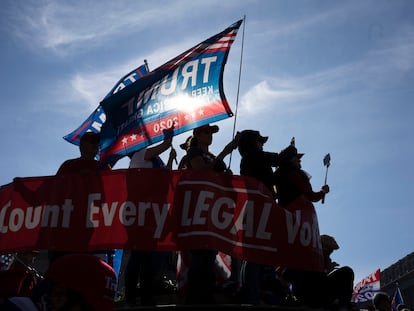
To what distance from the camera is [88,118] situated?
495 inches

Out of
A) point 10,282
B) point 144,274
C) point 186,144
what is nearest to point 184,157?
point 186,144

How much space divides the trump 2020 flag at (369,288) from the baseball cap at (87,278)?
49.5 ft

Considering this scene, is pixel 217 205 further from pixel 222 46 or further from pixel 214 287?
pixel 222 46

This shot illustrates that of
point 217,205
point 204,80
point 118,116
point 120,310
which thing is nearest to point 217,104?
point 204,80

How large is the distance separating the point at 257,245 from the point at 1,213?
311cm

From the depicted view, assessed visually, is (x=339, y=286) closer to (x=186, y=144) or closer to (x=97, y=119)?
(x=186, y=144)

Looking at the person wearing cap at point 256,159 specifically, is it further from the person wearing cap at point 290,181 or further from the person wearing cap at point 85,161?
the person wearing cap at point 85,161

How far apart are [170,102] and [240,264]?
9.23 ft

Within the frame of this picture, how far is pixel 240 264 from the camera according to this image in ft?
24.0

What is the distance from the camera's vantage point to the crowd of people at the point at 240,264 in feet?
21.9

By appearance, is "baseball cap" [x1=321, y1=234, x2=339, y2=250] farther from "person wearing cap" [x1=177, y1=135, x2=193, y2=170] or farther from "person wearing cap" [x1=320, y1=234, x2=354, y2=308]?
"person wearing cap" [x1=177, y1=135, x2=193, y2=170]

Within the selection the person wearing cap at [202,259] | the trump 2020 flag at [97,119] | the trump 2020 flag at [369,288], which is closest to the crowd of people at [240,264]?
the person wearing cap at [202,259]

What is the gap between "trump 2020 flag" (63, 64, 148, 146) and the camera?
12.3 metres

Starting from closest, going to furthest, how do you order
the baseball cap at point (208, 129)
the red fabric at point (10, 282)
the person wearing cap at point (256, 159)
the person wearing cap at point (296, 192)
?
the red fabric at point (10, 282) → the person wearing cap at point (296, 192) → the person wearing cap at point (256, 159) → the baseball cap at point (208, 129)
